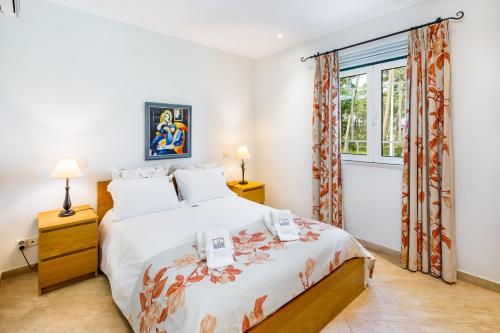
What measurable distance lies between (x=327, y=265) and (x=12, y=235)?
9.10ft

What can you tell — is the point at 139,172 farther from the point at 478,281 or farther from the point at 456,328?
the point at 478,281

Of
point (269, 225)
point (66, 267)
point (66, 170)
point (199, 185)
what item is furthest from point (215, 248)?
point (66, 170)

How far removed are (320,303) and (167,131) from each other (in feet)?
8.28

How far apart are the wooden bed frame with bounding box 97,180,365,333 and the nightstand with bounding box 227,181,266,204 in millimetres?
1802

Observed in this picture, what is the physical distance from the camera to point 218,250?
5.35ft

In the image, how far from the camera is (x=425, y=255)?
8.11 ft

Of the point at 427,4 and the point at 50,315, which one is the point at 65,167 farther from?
the point at 427,4

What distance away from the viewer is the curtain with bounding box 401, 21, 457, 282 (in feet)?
7.57

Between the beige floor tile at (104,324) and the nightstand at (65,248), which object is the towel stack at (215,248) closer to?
the beige floor tile at (104,324)

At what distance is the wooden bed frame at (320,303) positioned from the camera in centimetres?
149

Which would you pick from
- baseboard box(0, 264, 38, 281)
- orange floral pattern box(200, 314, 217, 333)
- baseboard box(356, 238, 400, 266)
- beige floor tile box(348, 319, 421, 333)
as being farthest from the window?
baseboard box(0, 264, 38, 281)

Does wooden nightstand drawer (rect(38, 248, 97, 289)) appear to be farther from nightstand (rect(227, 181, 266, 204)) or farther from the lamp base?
nightstand (rect(227, 181, 266, 204))

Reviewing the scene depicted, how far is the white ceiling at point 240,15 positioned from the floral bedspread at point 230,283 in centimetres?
223

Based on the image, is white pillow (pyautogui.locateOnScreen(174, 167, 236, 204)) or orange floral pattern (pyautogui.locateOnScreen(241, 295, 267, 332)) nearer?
orange floral pattern (pyautogui.locateOnScreen(241, 295, 267, 332))
